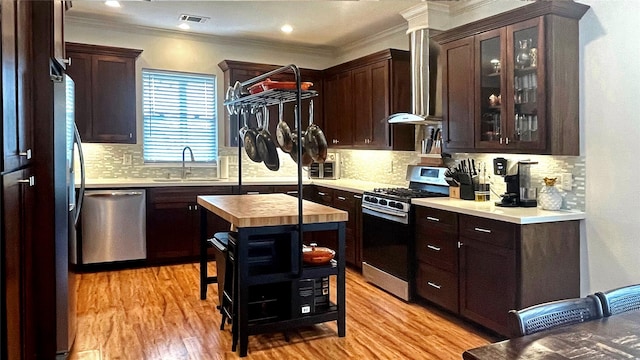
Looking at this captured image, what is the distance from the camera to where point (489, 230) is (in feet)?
10.9

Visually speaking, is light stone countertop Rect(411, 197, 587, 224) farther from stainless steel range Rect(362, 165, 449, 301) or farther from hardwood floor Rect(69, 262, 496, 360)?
hardwood floor Rect(69, 262, 496, 360)

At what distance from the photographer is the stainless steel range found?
4.10m

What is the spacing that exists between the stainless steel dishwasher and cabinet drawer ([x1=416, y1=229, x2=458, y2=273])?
298cm

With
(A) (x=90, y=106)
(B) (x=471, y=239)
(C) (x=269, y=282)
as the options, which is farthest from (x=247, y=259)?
(A) (x=90, y=106)

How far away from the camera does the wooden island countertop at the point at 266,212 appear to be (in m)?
3.05

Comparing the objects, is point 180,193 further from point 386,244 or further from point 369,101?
point 386,244

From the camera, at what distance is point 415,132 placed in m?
5.04

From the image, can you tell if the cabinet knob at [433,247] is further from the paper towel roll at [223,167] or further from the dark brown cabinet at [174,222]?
the paper towel roll at [223,167]

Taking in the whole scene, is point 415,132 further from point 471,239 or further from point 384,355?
point 384,355

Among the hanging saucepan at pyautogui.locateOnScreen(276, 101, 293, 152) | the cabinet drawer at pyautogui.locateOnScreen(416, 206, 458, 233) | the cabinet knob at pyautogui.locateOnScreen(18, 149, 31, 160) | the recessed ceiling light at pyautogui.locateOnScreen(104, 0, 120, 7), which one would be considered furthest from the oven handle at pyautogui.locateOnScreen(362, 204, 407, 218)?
the recessed ceiling light at pyautogui.locateOnScreen(104, 0, 120, 7)

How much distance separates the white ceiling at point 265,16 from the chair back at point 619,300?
11.3 ft

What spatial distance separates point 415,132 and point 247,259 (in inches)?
103

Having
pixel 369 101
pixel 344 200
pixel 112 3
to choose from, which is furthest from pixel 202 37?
pixel 344 200

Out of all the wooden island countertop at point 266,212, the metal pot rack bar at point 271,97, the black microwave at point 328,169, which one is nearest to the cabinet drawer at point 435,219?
the wooden island countertop at point 266,212
